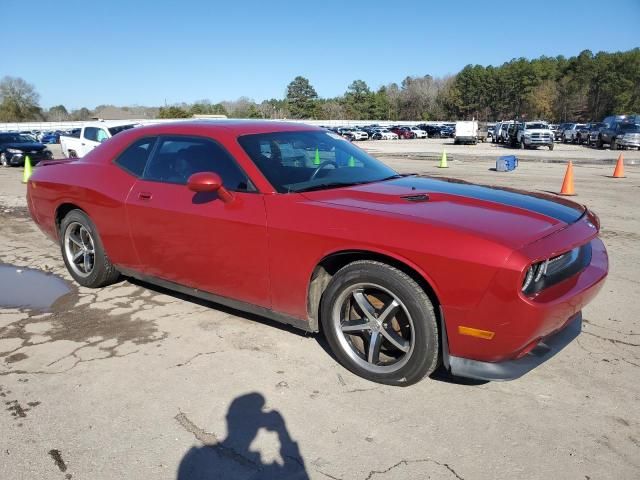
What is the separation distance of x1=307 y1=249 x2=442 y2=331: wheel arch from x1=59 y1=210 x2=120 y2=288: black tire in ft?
7.61

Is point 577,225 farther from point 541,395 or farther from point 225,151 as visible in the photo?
point 225,151

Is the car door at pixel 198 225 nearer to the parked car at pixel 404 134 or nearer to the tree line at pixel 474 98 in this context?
the parked car at pixel 404 134

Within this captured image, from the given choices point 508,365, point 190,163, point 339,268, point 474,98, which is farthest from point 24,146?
point 474,98

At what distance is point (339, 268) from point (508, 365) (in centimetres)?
116

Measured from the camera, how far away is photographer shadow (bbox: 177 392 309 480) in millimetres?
2332

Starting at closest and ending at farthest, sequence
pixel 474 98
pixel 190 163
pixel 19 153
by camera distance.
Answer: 1. pixel 190 163
2. pixel 19 153
3. pixel 474 98

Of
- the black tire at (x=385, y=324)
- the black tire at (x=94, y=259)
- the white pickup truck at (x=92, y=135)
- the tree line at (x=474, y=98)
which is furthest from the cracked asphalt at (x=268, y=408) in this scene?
the tree line at (x=474, y=98)

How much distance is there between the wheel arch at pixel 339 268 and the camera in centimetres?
282

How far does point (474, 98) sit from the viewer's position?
375 feet

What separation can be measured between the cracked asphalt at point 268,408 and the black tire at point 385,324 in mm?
124

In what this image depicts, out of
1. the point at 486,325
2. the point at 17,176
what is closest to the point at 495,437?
the point at 486,325

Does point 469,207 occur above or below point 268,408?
above

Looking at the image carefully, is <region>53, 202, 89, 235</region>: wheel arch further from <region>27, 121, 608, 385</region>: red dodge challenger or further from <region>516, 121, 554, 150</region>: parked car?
<region>516, 121, 554, 150</region>: parked car

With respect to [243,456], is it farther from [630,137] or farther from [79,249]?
[630,137]
